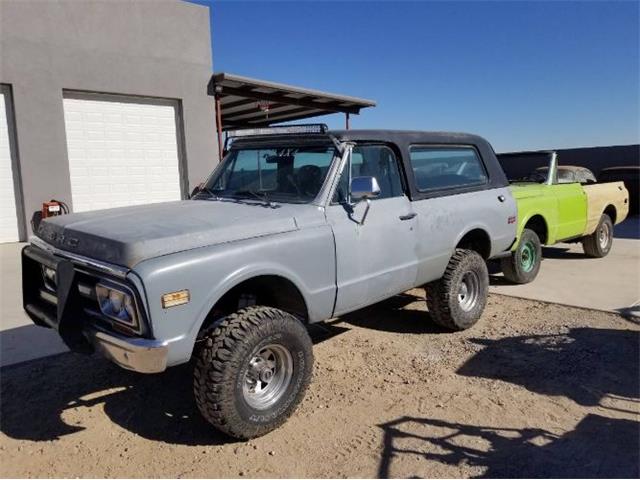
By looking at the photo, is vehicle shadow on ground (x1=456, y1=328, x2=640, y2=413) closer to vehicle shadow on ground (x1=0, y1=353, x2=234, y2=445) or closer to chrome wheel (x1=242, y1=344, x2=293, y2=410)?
chrome wheel (x1=242, y1=344, x2=293, y2=410)

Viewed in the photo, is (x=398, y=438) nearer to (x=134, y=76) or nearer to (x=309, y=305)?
(x=309, y=305)

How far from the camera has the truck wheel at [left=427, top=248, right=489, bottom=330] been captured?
5.10 metres

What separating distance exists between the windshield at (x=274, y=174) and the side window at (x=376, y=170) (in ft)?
0.60

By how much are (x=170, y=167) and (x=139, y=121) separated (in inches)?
47.9

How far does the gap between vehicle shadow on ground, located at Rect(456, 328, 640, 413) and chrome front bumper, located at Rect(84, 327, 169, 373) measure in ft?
8.27

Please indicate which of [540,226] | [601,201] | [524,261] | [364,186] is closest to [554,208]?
[540,226]

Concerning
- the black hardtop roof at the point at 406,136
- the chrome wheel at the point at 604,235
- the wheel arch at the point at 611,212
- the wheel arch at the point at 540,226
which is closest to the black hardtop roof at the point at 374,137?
the black hardtop roof at the point at 406,136

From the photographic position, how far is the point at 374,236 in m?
4.18

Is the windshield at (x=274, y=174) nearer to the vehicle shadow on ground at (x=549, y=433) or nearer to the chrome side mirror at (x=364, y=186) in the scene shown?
the chrome side mirror at (x=364, y=186)

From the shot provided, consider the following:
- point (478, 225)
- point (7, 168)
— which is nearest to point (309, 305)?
point (478, 225)

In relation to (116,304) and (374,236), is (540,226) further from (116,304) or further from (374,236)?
(116,304)

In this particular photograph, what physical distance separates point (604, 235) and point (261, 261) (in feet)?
25.6

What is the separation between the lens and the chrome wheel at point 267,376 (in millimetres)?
3391

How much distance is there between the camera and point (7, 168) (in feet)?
32.7
